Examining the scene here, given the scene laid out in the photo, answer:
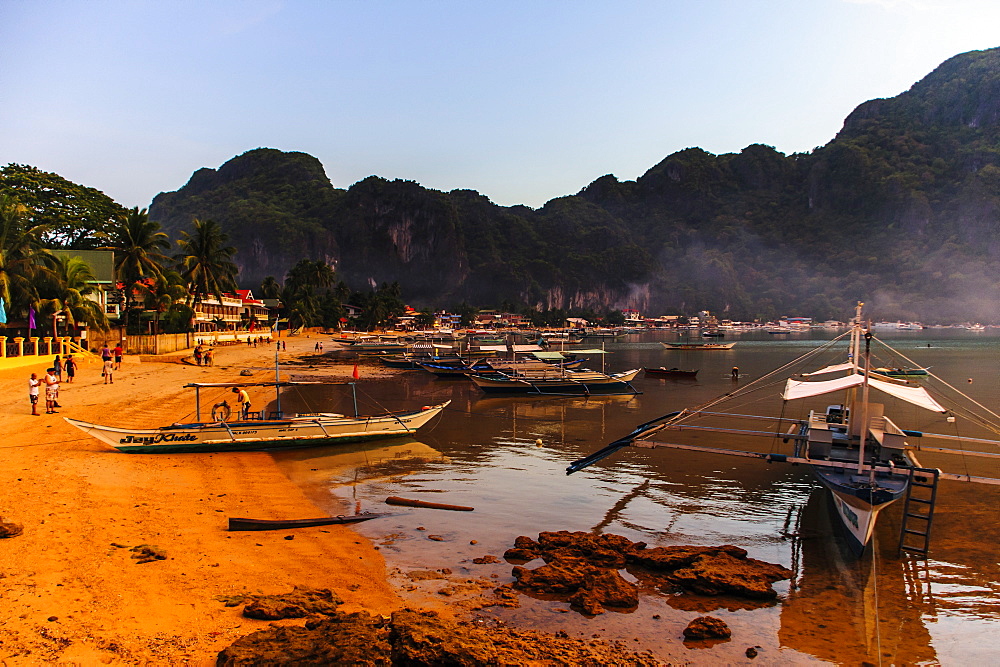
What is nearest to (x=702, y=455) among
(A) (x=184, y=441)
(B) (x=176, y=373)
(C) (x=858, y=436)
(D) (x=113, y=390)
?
(C) (x=858, y=436)

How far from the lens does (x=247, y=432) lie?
19953 millimetres

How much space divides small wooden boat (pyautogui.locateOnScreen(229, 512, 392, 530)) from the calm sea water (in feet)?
1.76

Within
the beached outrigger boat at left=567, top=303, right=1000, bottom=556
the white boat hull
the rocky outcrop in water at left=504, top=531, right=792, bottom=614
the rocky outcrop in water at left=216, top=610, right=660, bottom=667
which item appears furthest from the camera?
Result: the white boat hull

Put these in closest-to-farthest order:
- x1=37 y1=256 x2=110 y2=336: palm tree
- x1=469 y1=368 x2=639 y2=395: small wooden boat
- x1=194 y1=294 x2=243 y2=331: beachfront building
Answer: x1=37 y1=256 x2=110 y2=336: palm tree, x1=469 y1=368 x2=639 y2=395: small wooden boat, x1=194 y1=294 x2=243 y2=331: beachfront building

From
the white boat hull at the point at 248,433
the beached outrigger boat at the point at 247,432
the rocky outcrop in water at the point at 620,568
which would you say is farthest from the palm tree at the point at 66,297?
the rocky outcrop in water at the point at 620,568

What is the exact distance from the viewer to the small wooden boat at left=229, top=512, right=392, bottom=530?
12.4 metres

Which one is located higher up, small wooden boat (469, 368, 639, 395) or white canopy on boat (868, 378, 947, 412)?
white canopy on boat (868, 378, 947, 412)

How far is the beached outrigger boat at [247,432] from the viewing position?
733 inches

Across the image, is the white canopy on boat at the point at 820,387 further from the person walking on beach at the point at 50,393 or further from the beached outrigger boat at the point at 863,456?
the person walking on beach at the point at 50,393

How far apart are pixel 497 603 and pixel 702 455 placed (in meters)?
15.0

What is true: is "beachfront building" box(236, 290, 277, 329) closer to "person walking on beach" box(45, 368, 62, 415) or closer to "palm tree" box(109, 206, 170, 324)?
"palm tree" box(109, 206, 170, 324)

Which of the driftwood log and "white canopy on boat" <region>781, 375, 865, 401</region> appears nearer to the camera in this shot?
the driftwood log

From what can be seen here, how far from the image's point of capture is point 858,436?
1642 centimetres

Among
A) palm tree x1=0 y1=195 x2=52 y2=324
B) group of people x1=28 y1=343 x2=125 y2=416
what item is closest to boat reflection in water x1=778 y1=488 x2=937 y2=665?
group of people x1=28 y1=343 x2=125 y2=416
